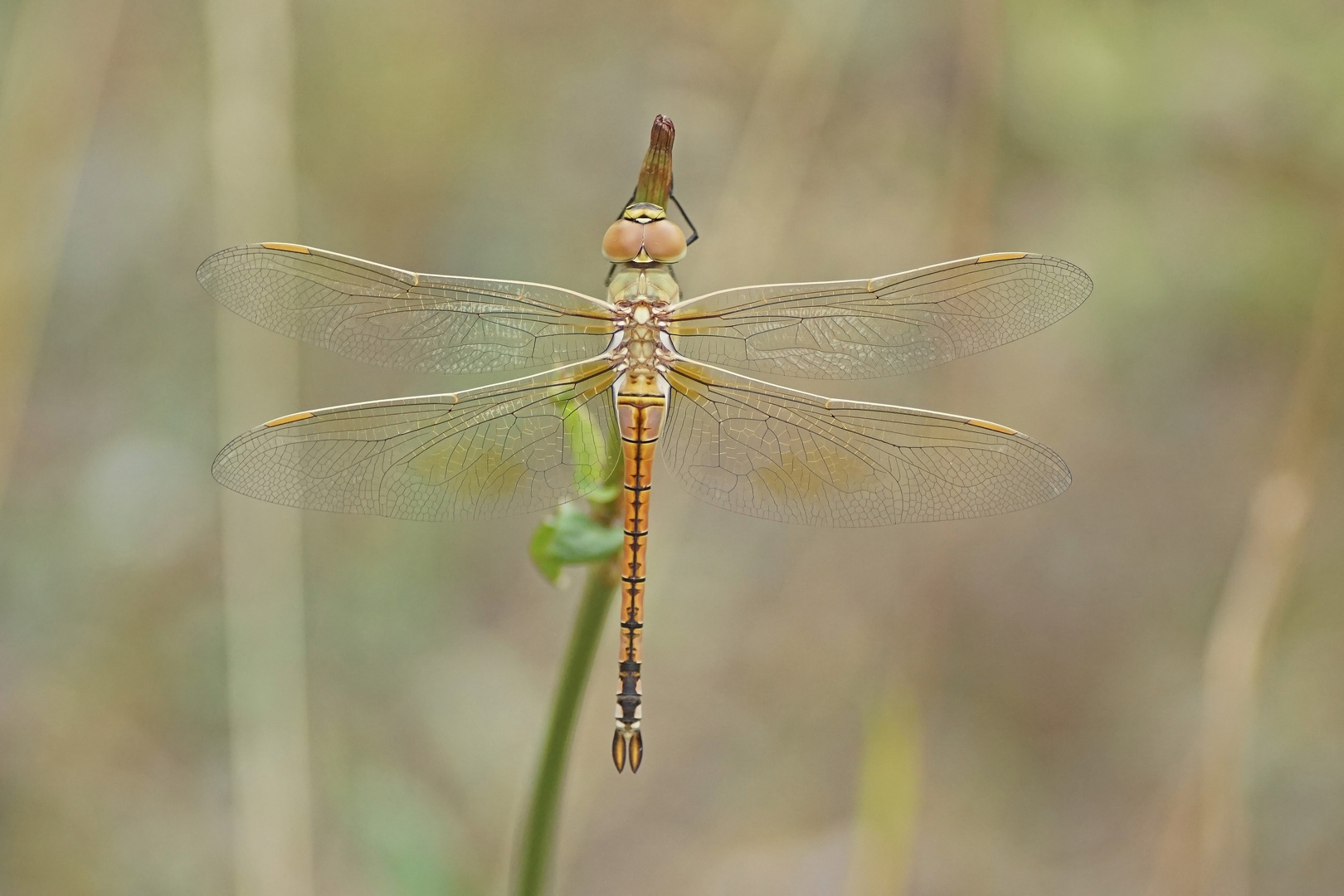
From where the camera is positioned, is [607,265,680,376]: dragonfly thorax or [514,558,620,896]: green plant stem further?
[607,265,680,376]: dragonfly thorax

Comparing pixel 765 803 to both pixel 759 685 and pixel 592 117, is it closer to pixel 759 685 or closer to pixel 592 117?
pixel 759 685

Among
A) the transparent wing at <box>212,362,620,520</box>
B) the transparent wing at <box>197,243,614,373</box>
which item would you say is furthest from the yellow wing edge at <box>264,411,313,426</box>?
the transparent wing at <box>197,243,614,373</box>

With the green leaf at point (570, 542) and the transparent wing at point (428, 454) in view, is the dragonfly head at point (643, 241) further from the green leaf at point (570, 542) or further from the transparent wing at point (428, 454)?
the green leaf at point (570, 542)

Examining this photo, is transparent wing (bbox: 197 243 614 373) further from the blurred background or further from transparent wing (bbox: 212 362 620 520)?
the blurred background

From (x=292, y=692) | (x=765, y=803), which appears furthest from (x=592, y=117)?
(x=765, y=803)

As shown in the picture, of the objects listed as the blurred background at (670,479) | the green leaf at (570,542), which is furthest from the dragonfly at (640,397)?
the blurred background at (670,479)

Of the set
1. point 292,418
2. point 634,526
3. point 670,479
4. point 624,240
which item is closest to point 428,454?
point 292,418
